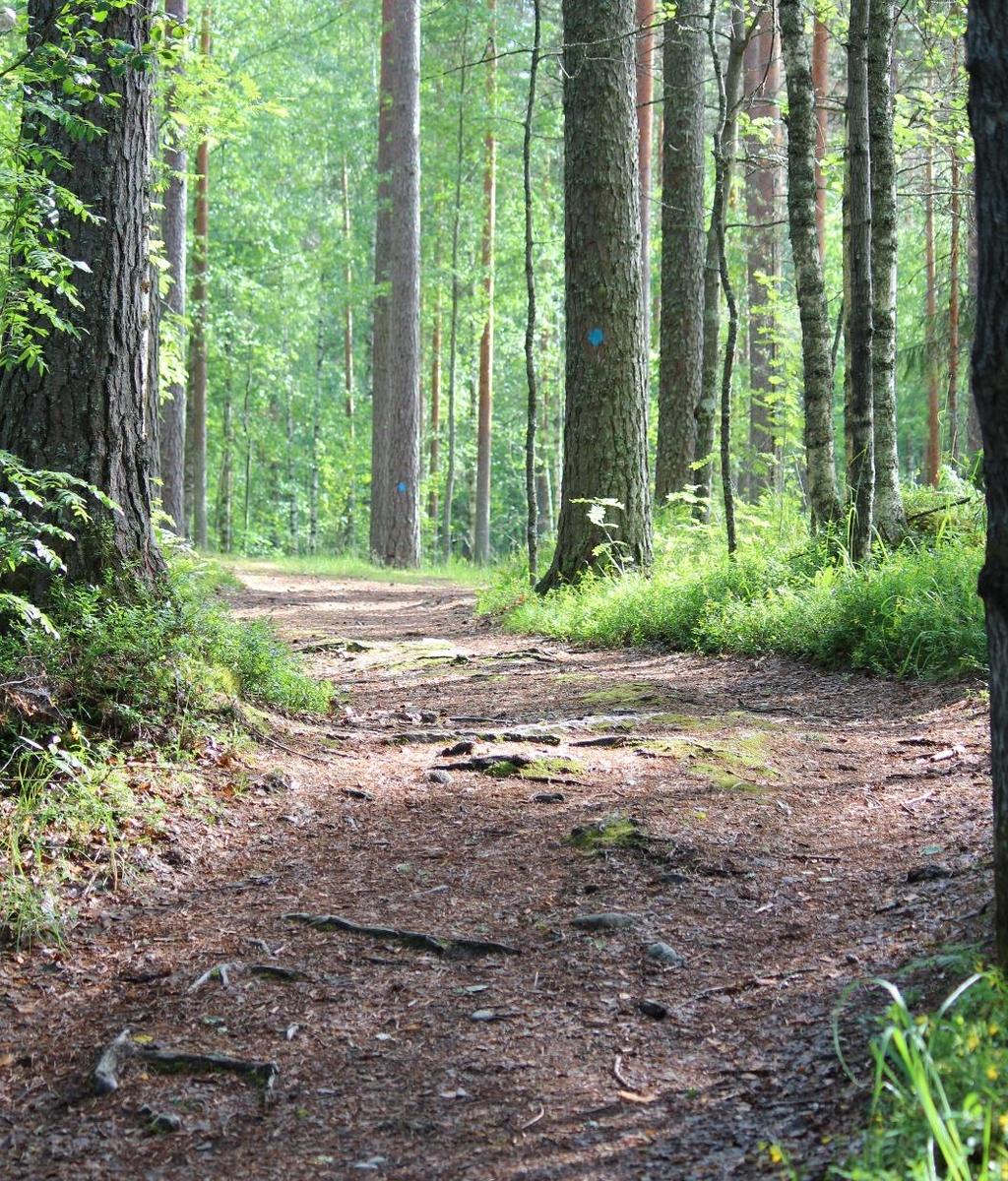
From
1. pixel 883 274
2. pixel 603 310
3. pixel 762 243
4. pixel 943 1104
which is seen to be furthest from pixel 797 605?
pixel 762 243

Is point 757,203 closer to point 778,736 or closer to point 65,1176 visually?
point 778,736

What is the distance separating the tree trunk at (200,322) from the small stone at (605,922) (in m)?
18.1

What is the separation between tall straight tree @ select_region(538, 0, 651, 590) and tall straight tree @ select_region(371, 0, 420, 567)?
31.2 ft

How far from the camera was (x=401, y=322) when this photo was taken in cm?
1980

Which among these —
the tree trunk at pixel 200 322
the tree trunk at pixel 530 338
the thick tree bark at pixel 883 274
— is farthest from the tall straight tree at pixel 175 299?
the thick tree bark at pixel 883 274

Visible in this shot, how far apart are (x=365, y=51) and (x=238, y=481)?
18.8 m

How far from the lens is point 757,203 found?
21.8 metres

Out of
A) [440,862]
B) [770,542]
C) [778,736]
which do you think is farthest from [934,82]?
[440,862]

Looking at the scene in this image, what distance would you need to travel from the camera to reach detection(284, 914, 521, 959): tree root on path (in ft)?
11.1

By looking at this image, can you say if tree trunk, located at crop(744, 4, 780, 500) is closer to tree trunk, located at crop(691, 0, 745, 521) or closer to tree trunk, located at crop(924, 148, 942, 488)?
tree trunk, located at crop(924, 148, 942, 488)

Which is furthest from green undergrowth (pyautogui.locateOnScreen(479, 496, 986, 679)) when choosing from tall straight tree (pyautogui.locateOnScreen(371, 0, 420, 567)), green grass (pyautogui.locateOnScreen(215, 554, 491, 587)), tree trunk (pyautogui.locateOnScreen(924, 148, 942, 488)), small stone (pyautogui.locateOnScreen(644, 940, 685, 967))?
tree trunk (pyautogui.locateOnScreen(924, 148, 942, 488))

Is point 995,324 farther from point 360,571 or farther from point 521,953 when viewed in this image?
point 360,571

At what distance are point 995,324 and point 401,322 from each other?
18.1 m

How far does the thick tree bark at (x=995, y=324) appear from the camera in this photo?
2363mm
